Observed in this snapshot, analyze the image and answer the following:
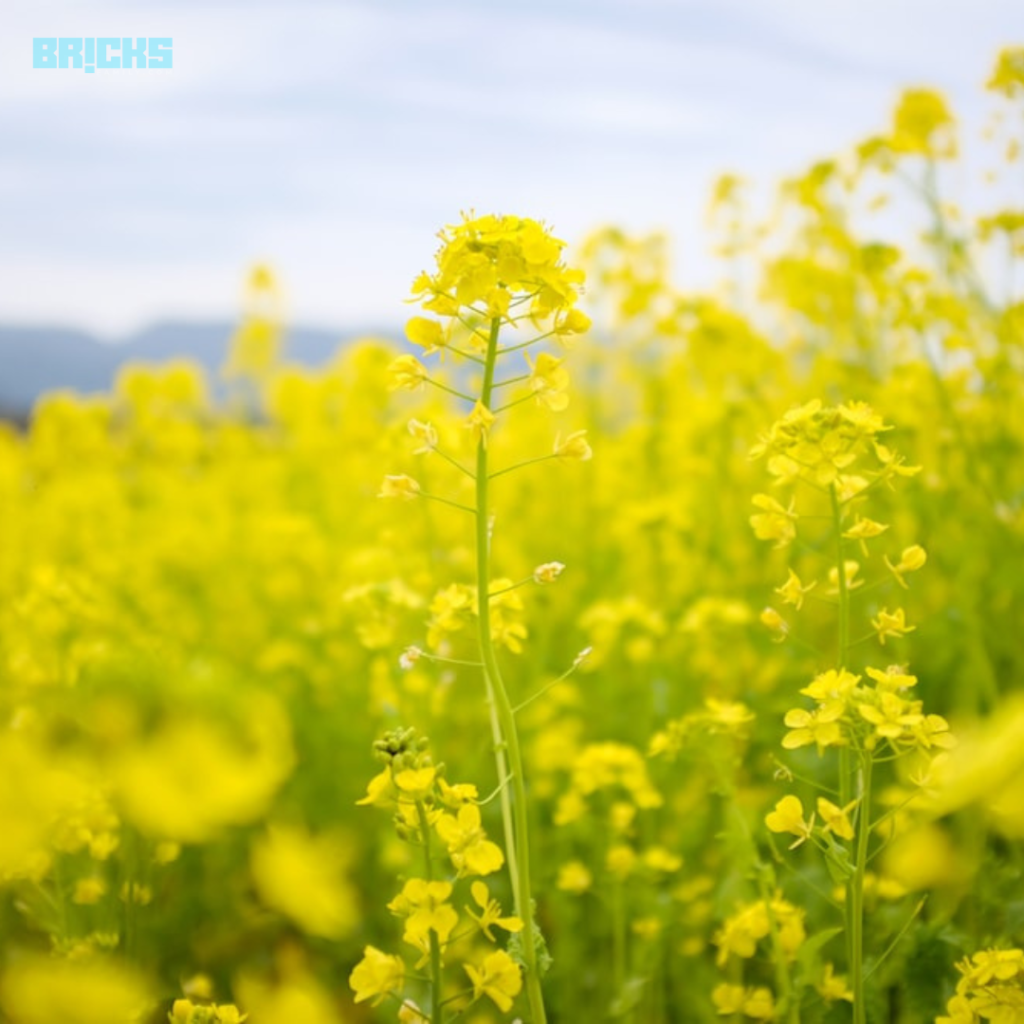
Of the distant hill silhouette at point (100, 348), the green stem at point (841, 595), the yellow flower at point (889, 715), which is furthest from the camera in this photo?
the distant hill silhouette at point (100, 348)

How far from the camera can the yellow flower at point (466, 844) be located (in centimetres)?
138

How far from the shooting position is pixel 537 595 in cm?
322

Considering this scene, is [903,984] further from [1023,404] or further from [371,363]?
[371,363]

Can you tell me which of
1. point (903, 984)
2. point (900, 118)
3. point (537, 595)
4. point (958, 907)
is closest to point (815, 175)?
point (900, 118)

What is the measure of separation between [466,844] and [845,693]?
51 centimetres

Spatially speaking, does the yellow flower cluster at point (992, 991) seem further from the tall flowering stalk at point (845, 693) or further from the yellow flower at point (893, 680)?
the yellow flower at point (893, 680)

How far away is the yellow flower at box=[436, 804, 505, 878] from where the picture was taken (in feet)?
4.53

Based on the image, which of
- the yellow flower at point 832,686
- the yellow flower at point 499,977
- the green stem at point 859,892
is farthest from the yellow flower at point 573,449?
the yellow flower at point 499,977

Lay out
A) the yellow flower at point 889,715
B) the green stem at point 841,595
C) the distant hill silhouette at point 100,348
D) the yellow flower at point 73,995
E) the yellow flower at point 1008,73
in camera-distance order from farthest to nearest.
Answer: the distant hill silhouette at point 100,348, the yellow flower at point 1008,73, the green stem at point 841,595, the yellow flower at point 889,715, the yellow flower at point 73,995

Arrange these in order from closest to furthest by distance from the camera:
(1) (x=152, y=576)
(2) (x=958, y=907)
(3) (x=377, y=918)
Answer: (2) (x=958, y=907) → (3) (x=377, y=918) → (1) (x=152, y=576)

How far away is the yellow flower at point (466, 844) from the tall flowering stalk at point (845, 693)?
1.16 ft

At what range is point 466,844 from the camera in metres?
1.40

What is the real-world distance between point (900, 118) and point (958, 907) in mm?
2315

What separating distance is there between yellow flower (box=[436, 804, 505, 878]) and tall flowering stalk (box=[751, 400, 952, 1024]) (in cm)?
35
